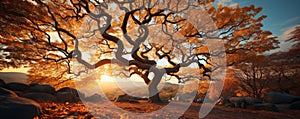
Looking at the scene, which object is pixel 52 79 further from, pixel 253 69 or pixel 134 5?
pixel 253 69

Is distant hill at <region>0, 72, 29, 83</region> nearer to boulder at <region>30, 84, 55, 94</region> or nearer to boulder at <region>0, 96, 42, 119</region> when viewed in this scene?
boulder at <region>30, 84, 55, 94</region>

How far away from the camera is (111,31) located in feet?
38.4

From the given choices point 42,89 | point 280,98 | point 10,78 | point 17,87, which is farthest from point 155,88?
point 10,78

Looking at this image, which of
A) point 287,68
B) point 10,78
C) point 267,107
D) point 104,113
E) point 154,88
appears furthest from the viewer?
point 10,78

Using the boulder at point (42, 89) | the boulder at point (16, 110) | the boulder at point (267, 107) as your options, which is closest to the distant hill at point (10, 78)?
the boulder at point (42, 89)

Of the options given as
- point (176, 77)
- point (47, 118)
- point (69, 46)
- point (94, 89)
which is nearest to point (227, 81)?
point (176, 77)

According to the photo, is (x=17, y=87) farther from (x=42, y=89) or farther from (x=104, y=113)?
(x=104, y=113)

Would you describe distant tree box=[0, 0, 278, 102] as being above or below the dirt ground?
above

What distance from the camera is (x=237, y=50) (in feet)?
40.0

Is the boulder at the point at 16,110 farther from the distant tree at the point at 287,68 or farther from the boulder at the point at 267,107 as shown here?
the distant tree at the point at 287,68

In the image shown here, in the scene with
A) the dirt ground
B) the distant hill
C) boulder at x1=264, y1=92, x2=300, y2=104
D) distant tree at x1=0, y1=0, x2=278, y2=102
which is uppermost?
distant tree at x1=0, y1=0, x2=278, y2=102

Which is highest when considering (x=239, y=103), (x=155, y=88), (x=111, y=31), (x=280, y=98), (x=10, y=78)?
(x=111, y=31)

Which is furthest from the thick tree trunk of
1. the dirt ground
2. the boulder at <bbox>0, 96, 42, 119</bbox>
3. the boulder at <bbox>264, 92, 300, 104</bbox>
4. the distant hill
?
the distant hill

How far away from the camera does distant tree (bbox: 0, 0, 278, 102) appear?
923cm
